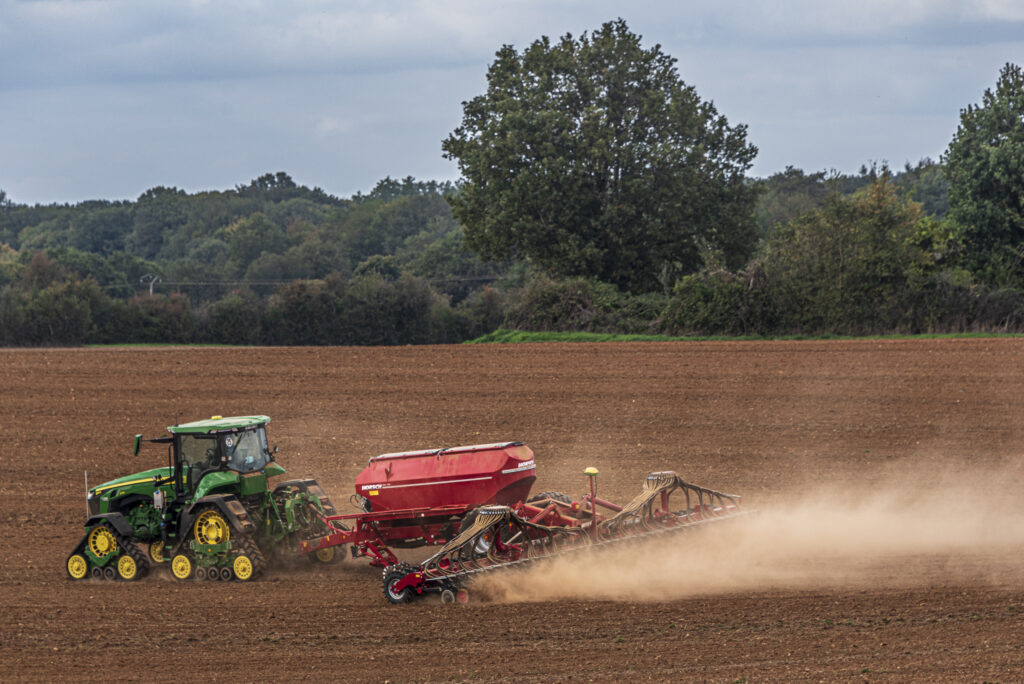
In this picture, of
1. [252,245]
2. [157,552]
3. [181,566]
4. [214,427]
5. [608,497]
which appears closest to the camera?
[181,566]

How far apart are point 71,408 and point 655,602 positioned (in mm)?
17046

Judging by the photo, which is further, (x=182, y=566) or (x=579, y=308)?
(x=579, y=308)

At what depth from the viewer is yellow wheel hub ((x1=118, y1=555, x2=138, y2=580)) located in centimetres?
1315

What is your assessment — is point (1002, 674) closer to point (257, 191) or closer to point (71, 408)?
point (71, 408)

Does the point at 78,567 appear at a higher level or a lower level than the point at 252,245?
lower

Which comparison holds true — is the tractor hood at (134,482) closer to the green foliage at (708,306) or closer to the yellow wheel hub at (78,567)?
the yellow wheel hub at (78,567)

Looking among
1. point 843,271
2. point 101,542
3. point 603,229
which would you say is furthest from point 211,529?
point 603,229

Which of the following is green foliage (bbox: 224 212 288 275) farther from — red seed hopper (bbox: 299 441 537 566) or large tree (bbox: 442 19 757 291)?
red seed hopper (bbox: 299 441 537 566)

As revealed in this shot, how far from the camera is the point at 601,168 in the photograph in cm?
3638

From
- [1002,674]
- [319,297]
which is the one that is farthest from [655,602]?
[319,297]

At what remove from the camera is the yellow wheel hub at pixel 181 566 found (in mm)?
12969

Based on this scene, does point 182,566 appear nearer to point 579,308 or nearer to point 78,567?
point 78,567

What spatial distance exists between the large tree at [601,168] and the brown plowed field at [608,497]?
864 centimetres

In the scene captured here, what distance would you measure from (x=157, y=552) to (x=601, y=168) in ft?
84.2
